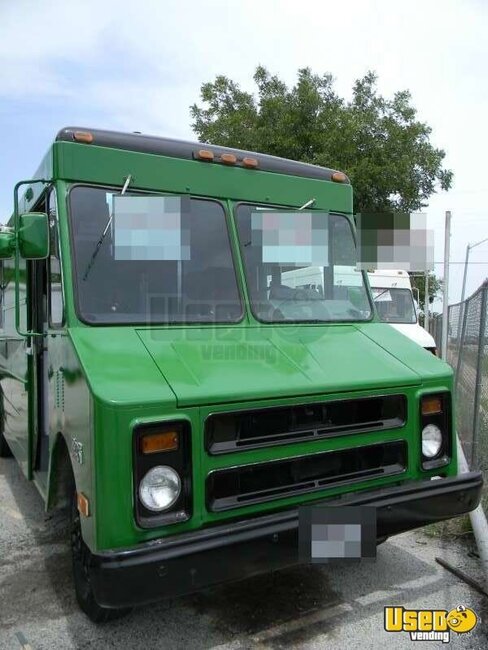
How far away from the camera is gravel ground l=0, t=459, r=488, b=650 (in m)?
3.05

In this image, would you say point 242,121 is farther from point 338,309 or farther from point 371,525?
point 371,525

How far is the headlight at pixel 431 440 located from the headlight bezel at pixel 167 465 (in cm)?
153

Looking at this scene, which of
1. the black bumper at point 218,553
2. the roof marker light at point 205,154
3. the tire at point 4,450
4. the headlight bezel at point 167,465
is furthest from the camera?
the tire at point 4,450

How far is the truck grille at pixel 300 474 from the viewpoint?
111 inches

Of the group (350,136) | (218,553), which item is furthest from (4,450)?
(350,136)

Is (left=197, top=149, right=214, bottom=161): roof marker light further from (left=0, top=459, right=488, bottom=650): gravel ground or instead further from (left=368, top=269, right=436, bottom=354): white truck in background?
(left=368, top=269, right=436, bottom=354): white truck in background

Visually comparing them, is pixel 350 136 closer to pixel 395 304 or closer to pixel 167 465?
pixel 395 304

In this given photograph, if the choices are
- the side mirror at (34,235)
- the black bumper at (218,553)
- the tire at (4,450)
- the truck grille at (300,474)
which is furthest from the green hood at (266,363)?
the tire at (4,450)

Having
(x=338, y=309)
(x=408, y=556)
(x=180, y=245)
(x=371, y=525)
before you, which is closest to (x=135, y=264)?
(x=180, y=245)

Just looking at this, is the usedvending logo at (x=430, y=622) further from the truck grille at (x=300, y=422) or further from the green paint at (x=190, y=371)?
the truck grille at (x=300, y=422)

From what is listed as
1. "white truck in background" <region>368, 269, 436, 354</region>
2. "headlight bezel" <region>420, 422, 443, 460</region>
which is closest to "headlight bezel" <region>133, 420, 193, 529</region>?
"headlight bezel" <region>420, 422, 443, 460</region>

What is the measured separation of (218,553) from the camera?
8.66 feet

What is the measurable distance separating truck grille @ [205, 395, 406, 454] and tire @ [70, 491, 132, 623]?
38.6 inches

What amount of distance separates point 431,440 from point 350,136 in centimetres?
1319
